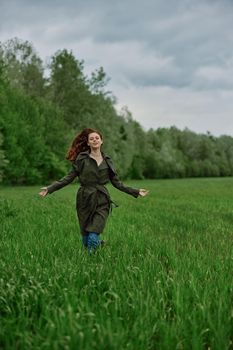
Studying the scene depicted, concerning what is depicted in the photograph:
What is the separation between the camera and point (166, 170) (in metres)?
99.3

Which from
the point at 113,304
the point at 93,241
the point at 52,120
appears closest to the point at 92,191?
Answer: the point at 93,241

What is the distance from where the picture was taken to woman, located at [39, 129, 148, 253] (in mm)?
6945

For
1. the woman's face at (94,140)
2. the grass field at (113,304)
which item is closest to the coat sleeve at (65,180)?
the woman's face at (94,140)

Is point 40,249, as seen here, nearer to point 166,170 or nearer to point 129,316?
point 129,316

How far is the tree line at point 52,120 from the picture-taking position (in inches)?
1763

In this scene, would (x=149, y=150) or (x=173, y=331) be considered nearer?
(x=173, y=331)

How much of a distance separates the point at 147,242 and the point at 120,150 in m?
70.6

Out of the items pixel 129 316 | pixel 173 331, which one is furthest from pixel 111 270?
pixel 173 331

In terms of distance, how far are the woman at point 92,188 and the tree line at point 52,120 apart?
101ft

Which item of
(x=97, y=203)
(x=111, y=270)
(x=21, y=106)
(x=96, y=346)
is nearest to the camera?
(x=96, y=346)

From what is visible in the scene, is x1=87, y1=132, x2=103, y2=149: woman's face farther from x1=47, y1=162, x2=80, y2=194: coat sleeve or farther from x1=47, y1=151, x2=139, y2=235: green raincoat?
x1=47, y1=162, x2=80, y2=194: coat sleeve

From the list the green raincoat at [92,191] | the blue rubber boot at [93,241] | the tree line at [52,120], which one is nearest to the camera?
the blue rubber boot at [93,241]

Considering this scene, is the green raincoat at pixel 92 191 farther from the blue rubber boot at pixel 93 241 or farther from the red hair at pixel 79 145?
the red hair at pixel 79 145

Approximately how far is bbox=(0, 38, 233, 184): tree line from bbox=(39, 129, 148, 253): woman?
3088 centimetres
